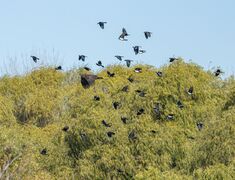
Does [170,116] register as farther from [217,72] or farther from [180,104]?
[217,72]

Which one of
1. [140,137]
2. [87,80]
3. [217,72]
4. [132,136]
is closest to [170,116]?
[140,137]

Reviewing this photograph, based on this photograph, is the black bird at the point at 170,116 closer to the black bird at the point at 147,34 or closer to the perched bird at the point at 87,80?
the black bird at the point at 147,34

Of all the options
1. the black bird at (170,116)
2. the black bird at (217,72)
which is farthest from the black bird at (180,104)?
the black bird at (217,72)

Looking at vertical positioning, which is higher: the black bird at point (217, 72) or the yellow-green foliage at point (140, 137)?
the black bird at point (217, 72)

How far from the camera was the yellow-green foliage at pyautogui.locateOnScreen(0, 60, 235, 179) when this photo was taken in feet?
113

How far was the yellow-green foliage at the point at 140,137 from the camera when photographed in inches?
1352

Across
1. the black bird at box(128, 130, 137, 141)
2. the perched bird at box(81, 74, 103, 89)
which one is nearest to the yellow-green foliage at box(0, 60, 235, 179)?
the black bird at box(128, 130, 137, 141)

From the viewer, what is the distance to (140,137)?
122ft

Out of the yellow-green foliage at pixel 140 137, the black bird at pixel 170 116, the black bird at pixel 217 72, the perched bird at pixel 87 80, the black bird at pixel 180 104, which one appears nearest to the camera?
the yellow-green foliage at pixel 140 137

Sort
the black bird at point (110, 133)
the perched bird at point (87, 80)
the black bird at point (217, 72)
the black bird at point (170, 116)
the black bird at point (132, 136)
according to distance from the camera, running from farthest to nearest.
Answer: the perched bird at point (87, 80) < the black bird at point (217, 72) < the black bird at point (170, 116) < the black bird at point (110, 133) < the black bird at point (132, 136)

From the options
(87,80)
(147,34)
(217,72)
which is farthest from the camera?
(87,80)

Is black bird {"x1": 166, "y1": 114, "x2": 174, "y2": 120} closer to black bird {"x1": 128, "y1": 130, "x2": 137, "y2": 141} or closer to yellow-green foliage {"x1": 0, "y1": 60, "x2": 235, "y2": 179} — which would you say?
yellow-green foliage {"x1": 0, "y1": 60, "x2": 235, "y2": 179}

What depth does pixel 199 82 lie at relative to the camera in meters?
39.9

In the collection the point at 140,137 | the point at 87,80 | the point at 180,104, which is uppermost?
the point at 180,104
